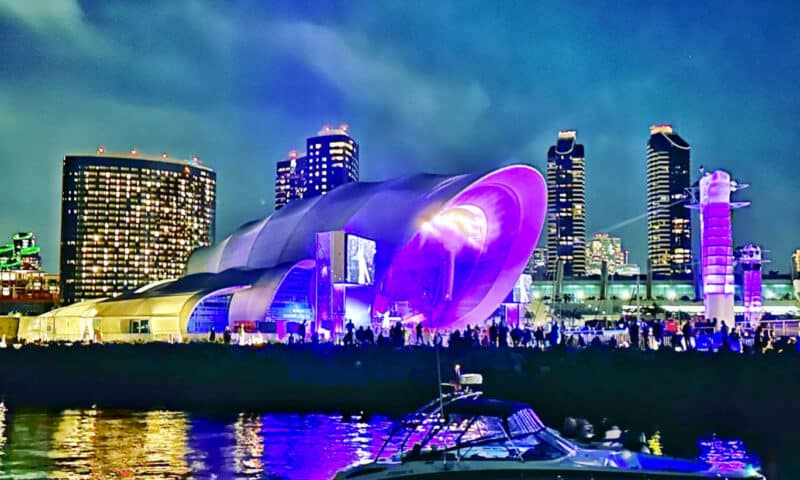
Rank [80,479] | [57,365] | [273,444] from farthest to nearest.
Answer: [57,365], [273,444], [80,479]

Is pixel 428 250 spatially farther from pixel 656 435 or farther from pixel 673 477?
pixel 673 477

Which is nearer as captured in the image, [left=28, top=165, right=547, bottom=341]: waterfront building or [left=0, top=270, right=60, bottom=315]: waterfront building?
[left=28, top=165, right=547, bottom=341]: waterfront building

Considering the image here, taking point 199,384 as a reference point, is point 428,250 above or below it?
above

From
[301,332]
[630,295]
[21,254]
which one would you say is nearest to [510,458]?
[301,332]

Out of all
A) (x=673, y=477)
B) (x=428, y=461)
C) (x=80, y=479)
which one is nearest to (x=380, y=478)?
(x=428, y=461)

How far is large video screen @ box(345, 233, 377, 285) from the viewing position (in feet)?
161

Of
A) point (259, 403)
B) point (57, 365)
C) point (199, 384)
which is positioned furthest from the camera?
point (57, 365)

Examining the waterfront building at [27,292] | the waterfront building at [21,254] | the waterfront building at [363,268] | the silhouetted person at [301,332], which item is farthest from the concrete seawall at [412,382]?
the waterfront building at [21,254]

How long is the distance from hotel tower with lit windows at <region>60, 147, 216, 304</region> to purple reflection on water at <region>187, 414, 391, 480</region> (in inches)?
6145

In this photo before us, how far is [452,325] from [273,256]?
13330mm

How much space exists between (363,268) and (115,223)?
143456 millimetres

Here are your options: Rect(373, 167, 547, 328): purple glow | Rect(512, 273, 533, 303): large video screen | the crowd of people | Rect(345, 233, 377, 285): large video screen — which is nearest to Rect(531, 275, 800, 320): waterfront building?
Rect(512, 273, 533, 303): large video screen

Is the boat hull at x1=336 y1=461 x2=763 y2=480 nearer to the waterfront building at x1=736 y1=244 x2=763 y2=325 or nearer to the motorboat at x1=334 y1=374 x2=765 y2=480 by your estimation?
the motorboat at x1=334 y1=374 x2=765 y2=480

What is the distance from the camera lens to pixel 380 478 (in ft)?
43.1
